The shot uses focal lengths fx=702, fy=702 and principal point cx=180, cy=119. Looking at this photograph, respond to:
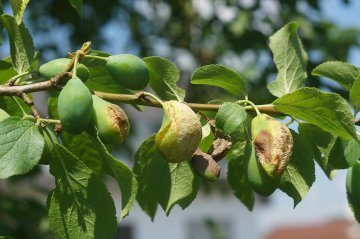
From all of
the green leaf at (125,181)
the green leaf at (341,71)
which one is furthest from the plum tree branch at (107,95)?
the green leaf at (341,71)

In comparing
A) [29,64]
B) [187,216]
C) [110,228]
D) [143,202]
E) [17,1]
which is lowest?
[187,216]

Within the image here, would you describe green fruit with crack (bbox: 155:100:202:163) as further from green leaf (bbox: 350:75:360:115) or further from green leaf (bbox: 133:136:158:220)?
green leaf (bbox: 350:75:360:115)

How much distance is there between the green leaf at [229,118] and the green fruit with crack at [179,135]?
0.07 meters

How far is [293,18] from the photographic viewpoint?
174 inches

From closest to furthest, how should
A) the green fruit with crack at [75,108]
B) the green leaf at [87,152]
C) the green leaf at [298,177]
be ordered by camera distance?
the green fruit with crack at [75,108]
the green leaf at [298,177]
the green leaf at [87,152]

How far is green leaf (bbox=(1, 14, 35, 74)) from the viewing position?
4.63 ft

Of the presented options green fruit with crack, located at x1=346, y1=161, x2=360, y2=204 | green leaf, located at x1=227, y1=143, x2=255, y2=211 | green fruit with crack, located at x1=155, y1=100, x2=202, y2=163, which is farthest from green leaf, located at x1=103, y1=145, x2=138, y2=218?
green fruit with crack, located at x1=346, y1=161, x2=360, y2=204

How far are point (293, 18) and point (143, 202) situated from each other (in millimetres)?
3098

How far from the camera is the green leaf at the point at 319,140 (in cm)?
140

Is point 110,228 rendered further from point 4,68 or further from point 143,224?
point 143,224

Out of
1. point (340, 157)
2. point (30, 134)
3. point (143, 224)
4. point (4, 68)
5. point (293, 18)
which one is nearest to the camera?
point (30, 134)

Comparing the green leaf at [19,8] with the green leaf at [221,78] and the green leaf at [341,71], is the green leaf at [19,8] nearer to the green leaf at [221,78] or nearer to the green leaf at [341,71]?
the green leaf at [221,78]

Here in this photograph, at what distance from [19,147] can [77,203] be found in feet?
0.53

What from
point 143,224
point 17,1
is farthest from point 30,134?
point 143,224
